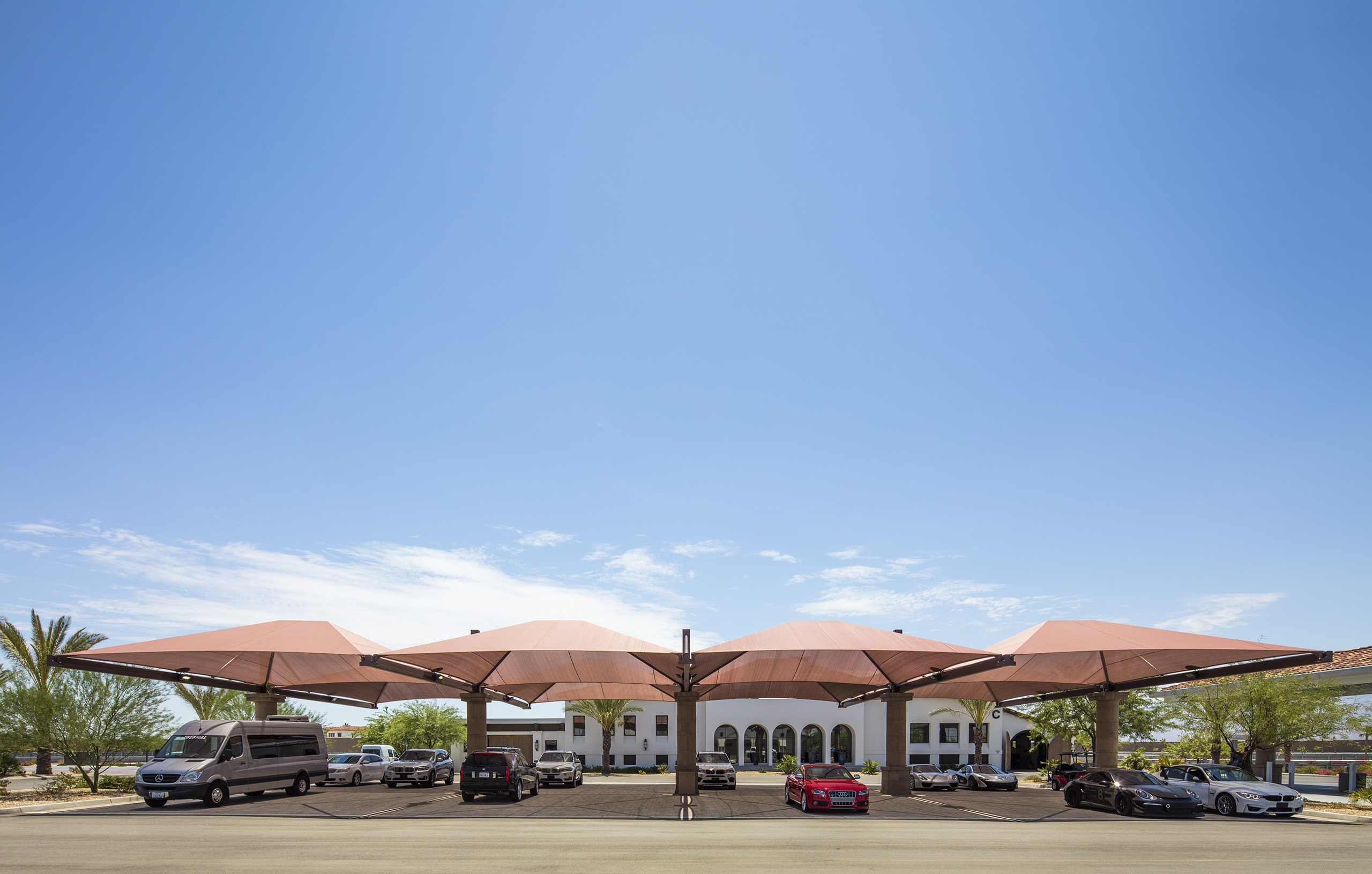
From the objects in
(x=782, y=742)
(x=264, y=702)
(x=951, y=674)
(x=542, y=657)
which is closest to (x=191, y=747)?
(x=264, y=702)

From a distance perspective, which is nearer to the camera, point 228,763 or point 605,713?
point 228,763

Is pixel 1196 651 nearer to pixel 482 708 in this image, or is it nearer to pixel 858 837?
pixel 858 837

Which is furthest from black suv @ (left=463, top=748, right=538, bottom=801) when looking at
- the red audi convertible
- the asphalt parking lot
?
the red audi convertible

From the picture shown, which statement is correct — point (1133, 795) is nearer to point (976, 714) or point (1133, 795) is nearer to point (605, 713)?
point (976, 714)

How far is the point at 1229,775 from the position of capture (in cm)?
2389

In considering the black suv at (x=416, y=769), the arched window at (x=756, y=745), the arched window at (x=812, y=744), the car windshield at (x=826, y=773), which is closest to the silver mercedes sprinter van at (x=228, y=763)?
the black suv at (x=416, y=769)

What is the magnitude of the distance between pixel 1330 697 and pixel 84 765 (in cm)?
4488

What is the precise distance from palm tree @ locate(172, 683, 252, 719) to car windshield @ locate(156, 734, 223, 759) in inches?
760

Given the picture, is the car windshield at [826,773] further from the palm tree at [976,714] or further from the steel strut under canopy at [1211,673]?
the palm tree at [976,714]

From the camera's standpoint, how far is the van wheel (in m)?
21.4

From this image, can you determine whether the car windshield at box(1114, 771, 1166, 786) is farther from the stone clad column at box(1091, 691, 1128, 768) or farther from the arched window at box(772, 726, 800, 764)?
the arched window at box(772, 726, 800, 764)

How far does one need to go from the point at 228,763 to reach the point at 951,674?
2080 cm

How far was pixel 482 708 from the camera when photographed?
109ft

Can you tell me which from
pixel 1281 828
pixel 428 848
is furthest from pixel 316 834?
pixel 1281 828
